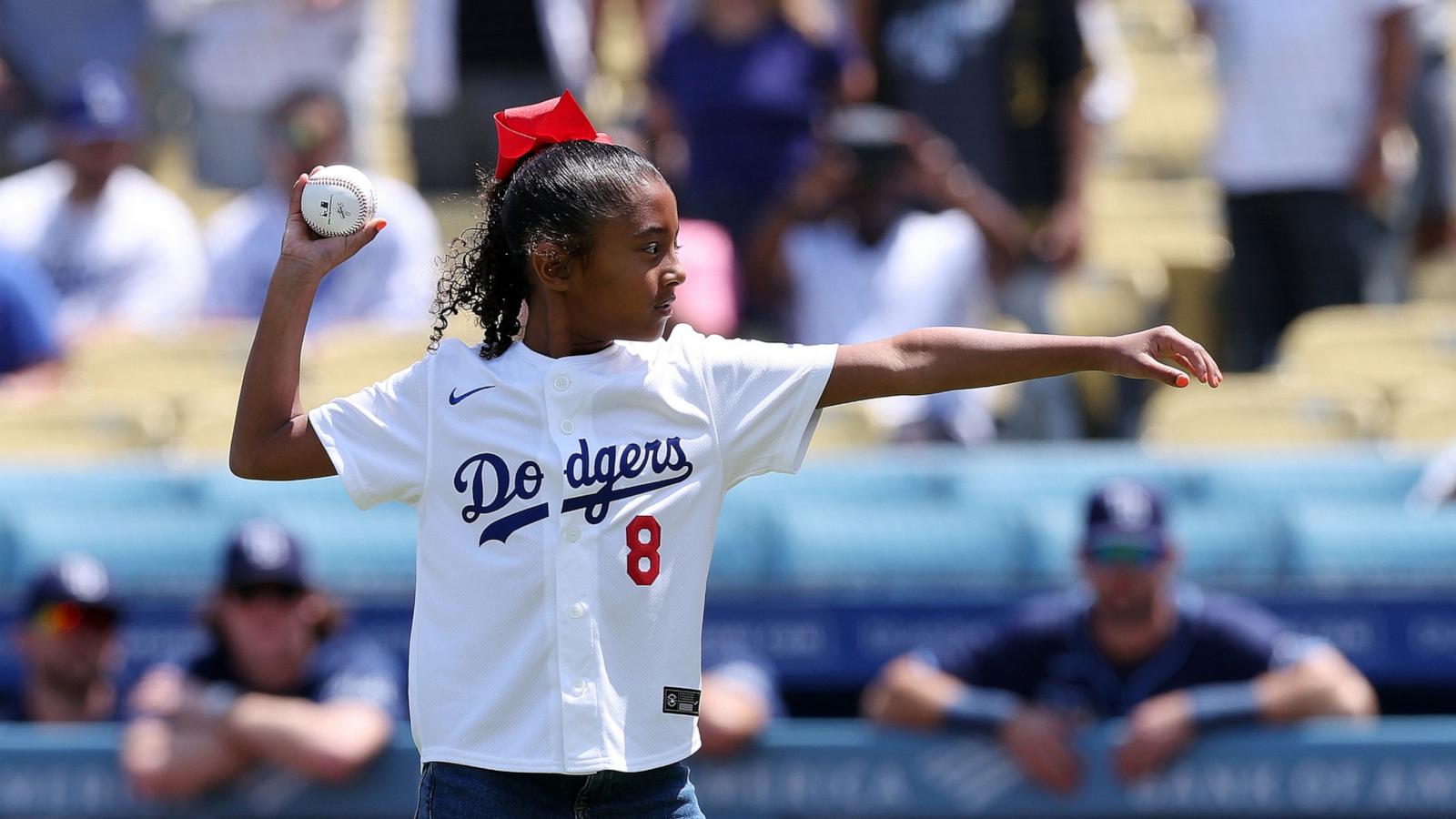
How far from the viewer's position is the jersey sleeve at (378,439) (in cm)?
238

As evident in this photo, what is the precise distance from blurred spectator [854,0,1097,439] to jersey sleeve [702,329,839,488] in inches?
178

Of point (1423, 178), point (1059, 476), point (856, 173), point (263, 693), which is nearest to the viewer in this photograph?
point (263, 693)

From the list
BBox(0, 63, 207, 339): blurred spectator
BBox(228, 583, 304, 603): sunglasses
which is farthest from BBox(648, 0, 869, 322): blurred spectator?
BBox(228, 583, 304, 603): sunglasses

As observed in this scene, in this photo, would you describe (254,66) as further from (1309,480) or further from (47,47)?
(1309,480)

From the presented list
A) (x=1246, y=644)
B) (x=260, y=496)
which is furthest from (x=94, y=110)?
(x=1246, y=644)

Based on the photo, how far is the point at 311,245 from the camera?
2.43 m

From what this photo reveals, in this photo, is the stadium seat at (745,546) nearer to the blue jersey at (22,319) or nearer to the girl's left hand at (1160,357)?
the blue jersey at (22,319)

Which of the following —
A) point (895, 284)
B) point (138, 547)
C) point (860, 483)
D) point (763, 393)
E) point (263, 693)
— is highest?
point (895, 284)

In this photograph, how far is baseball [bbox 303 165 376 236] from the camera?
2424 mm

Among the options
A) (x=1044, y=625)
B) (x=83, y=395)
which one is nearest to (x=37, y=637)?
(x=83, y=395)

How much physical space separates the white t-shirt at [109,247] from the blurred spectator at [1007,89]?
2553mm

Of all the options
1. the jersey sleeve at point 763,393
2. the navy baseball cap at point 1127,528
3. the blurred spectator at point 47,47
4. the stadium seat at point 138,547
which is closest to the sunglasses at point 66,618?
the stadium seat at point 138,547

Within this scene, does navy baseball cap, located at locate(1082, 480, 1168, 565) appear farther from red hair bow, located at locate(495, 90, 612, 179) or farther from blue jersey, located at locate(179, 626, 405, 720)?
red hair bow, located at locate(495, 90, 612, 179)

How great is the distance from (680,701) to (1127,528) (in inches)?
108
